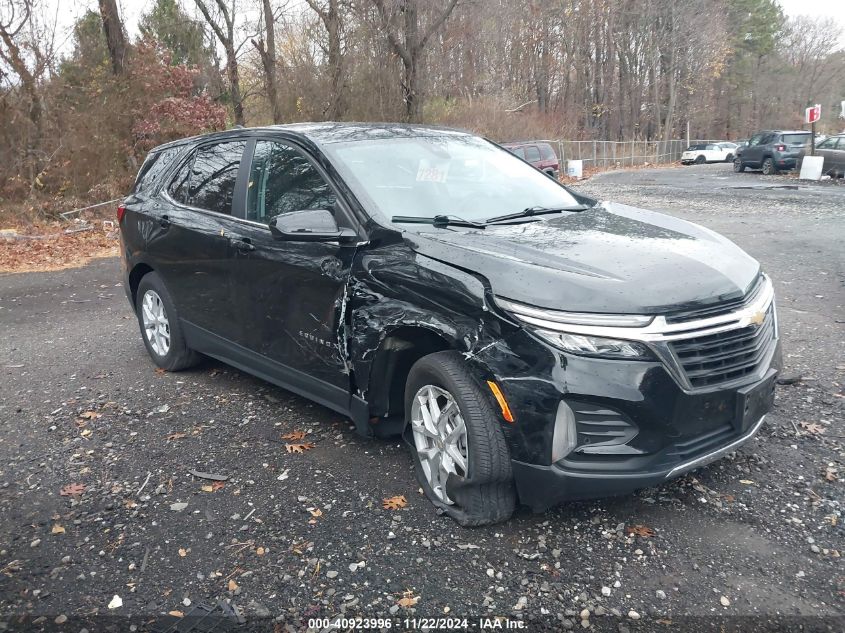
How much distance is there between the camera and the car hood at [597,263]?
290 cm

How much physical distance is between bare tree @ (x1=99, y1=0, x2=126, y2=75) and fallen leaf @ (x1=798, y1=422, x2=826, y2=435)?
1785 centimetres

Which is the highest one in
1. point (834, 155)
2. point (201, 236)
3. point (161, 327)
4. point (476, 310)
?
point (201, 236)

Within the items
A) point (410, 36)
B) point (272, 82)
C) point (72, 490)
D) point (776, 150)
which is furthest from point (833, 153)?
point (72, 490)

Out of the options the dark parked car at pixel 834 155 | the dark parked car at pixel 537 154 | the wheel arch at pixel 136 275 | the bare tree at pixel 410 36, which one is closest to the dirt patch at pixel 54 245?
the wheel arch at pixel 136 275

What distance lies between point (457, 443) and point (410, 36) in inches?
815

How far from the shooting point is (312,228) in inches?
145

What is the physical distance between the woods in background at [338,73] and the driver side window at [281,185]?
12.9 metres

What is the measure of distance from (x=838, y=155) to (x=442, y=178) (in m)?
24.0

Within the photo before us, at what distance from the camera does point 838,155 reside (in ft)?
76.5

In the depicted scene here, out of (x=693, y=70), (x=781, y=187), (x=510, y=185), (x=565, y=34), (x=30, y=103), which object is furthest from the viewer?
(x=693, y=70)

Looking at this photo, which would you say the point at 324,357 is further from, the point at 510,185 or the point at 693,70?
the point at 693,70

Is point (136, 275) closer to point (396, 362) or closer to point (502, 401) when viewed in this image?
point (396, 362)

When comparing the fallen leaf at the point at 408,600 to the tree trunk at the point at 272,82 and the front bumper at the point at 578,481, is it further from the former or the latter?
the tree trunk at the point at 272,82

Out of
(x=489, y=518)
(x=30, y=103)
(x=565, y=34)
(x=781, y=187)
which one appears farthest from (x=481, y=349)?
(x=565, y=34)
